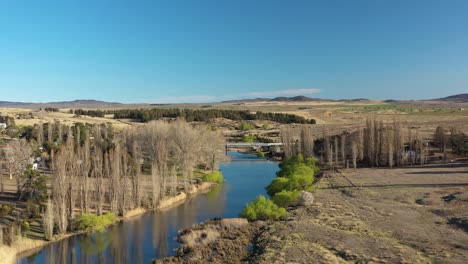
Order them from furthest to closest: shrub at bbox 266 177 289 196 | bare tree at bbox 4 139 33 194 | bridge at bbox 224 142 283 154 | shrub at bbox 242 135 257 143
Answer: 1. shrub at bbox 242 135 257 143
2. bridge at bbox 224 142 283 154
3. shrub at bbox 266 177 289 196
4. bare tree at bbox 4 139 33 194

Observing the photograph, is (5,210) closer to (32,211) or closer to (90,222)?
(32,211)

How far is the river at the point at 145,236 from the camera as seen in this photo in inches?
1200

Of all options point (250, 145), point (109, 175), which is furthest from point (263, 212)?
point (250, 145)

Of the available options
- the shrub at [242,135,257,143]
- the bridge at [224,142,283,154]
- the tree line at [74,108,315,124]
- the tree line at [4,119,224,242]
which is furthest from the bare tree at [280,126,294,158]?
the tree line at [74,108,315,124]

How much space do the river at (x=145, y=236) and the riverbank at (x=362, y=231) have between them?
8.68ft

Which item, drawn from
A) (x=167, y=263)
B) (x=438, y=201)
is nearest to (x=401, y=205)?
(x=438, y=201)

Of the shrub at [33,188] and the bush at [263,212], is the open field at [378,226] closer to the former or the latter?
the bush at [263,212]

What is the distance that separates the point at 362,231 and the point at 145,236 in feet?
56.9

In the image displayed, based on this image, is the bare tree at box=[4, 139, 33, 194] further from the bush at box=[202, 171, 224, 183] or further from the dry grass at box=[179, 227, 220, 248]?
the bush at box=[202, 171, 224, 183]

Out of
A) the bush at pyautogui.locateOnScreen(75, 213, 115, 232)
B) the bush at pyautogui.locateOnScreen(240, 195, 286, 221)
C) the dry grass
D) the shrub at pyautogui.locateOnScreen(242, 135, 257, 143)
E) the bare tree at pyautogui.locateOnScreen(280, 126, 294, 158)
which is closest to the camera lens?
the dry grass

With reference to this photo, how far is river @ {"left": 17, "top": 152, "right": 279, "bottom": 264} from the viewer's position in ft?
100

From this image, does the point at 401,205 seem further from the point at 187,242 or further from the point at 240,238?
the point at 187,242

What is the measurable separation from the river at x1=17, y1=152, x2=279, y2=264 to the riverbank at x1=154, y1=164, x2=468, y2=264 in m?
2.65

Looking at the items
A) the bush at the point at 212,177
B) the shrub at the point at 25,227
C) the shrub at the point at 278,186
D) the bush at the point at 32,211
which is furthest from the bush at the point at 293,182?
the shrub at the point at 25,227
